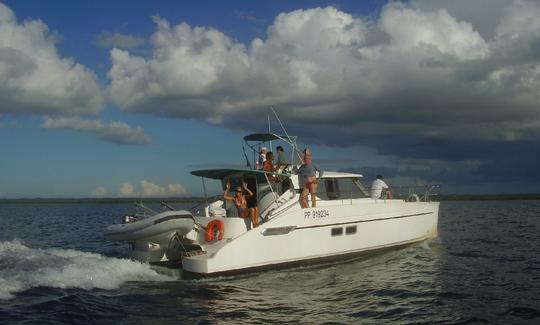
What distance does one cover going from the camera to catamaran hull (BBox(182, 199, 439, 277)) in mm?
11984

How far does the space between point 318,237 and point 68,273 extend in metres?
6.61

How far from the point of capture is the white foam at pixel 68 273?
1071 centimetres

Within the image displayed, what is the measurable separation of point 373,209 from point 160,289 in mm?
7391

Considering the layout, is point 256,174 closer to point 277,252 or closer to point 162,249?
point 277,252

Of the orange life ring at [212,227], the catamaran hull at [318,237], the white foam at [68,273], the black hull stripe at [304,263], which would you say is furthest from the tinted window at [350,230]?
the white foam at [68,273]

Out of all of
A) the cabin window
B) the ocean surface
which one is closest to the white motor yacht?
the cabin window

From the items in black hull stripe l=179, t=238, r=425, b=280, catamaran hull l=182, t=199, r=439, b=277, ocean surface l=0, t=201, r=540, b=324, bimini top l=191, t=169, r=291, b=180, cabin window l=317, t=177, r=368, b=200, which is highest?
bimini top l=191, t=169, r=291, b=180

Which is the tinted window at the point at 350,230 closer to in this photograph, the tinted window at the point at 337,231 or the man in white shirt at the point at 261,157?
the tinted window at the point at 337,231

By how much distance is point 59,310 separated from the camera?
30.1 ft

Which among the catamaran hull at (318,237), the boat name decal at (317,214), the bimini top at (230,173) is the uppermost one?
the bimini top at (230,173)

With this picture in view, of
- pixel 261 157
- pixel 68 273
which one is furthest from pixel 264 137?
pixel 68 273

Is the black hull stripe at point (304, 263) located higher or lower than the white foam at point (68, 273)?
lower

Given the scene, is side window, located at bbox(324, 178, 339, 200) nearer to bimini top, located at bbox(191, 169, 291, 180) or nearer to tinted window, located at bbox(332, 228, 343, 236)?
tinted window, located at bbox(332, 228, 343, 236)

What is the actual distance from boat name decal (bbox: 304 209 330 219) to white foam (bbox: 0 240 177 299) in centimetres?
403
